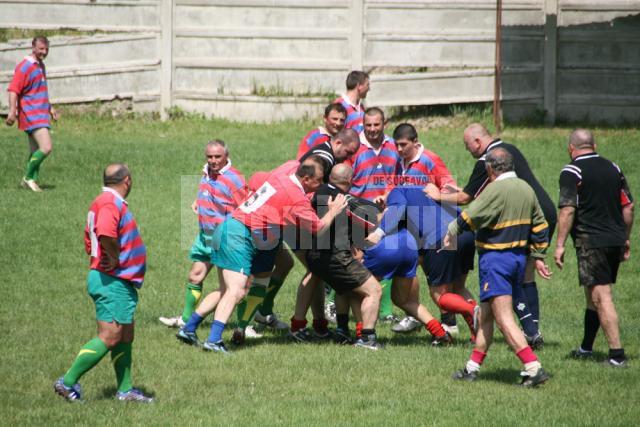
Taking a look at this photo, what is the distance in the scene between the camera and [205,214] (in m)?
10.2

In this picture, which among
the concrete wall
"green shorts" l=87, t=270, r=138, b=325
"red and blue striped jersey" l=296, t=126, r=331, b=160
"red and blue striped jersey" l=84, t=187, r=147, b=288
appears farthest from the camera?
the concrete wall

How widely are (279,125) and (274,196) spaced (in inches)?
422

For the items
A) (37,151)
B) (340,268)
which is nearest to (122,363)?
(340,268)

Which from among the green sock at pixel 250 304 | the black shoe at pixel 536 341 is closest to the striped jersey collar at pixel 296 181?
the green sock at pixel 250 304

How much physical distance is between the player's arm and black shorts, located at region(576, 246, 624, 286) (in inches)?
9.6

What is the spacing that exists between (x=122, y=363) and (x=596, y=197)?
431 cm

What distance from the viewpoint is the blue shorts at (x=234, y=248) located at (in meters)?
9.50

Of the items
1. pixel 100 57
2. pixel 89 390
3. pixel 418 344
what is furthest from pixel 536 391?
pixel 100 57

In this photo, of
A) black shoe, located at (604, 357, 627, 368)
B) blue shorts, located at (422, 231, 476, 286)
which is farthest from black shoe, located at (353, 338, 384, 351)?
black shoe, located at (604, 357, 627, 368)

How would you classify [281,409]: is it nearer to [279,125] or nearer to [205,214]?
[205,214]

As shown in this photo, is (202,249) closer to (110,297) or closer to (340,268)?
(340,268)

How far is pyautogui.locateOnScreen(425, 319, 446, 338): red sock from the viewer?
9.89 meters

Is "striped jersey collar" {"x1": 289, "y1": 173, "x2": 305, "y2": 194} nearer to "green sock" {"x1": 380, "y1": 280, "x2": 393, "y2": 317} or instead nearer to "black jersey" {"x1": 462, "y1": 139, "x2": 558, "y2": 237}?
"black jersey" {"x1": 462, "y1": 139, "x2": 558, "y2": 237}

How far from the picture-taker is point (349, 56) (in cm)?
1997
